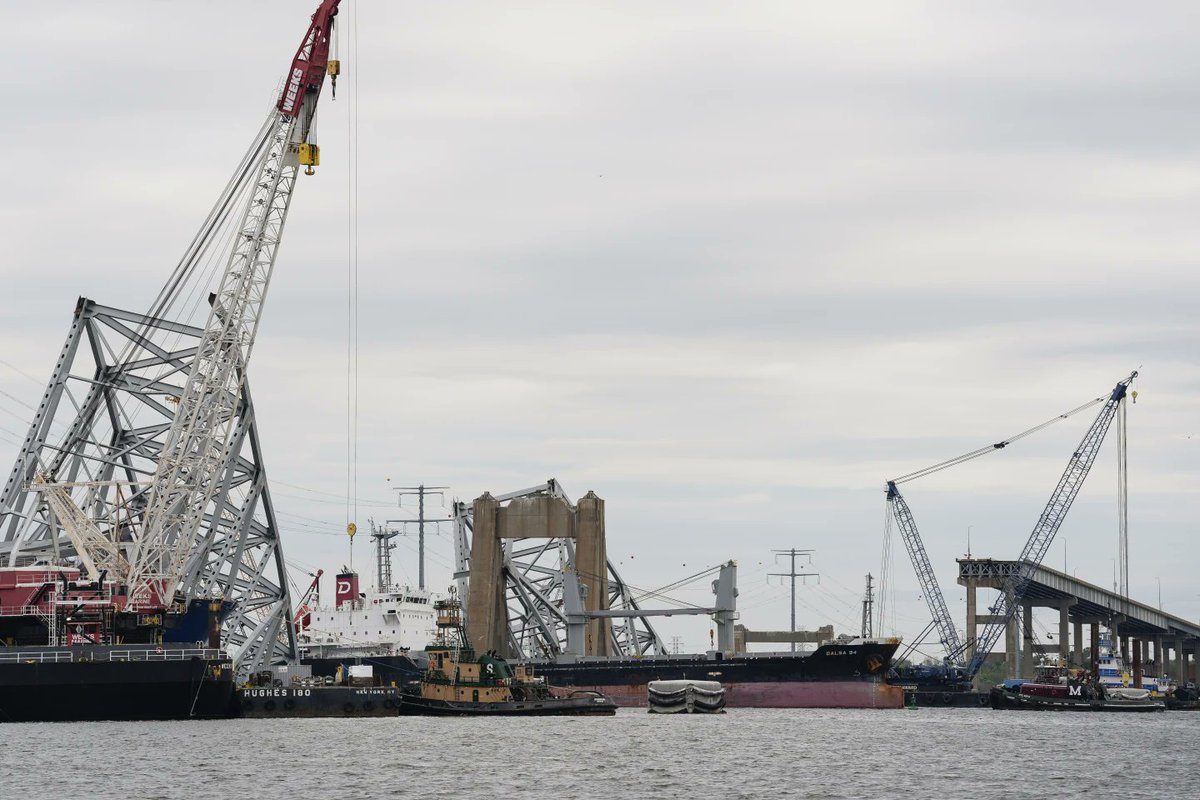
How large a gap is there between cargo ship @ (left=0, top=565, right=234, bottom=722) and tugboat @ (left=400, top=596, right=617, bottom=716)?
12041mm

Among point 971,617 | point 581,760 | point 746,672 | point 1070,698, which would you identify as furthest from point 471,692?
point 971,617

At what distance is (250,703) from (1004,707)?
7154 centimetres

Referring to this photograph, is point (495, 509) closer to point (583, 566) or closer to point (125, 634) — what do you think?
point (583, 566)

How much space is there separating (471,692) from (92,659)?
72.8 ft

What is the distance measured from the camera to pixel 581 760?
251ft

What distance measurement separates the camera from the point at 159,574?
108m

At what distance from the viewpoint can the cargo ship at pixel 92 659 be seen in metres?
95.4

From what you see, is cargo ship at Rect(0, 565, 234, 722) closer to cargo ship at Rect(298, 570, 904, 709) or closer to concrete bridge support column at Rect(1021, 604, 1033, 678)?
cargo ship at Rect(298, 570, 904, 709)

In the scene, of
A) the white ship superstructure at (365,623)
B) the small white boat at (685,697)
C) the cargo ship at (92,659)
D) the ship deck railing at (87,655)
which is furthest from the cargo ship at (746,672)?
the ship deck railing at (87,655)

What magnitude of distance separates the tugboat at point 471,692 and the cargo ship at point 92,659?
1204cm

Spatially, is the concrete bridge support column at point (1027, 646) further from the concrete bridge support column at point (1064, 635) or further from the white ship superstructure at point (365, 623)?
the white ship superstructure at point (365, 623)

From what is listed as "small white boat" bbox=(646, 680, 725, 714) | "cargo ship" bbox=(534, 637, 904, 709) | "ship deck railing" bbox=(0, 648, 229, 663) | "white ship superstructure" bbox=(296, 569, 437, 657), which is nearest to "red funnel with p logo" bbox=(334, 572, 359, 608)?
"white ship superstructure" bbox=(296, 569, 437, 657)

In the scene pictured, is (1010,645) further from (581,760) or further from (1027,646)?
(581,760)

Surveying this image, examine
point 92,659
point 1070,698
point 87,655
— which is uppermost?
point 87,655
